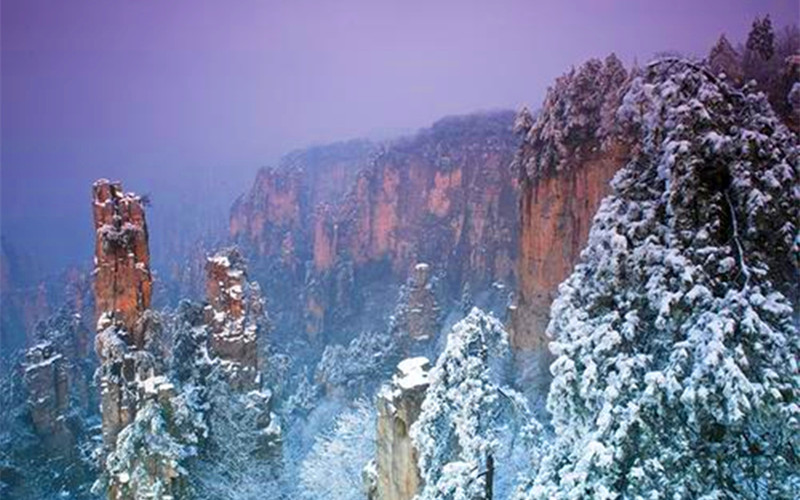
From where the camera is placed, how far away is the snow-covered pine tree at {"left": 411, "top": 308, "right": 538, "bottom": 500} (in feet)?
31.0

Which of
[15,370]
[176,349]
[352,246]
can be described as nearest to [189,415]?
[176,349]

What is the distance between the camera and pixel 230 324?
27.8 meters

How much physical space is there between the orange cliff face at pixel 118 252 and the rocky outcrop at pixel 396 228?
31.7 m

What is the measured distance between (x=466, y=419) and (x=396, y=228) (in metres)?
55.5

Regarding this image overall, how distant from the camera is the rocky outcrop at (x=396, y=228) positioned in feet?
182

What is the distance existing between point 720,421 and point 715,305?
1043mm

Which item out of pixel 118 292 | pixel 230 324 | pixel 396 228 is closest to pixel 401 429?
pixel 118 292

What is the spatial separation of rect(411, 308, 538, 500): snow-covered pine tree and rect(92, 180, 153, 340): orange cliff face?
17.9m

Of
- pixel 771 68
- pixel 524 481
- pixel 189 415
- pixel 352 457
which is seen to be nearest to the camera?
pixel 524 481

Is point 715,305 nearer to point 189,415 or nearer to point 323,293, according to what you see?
point 189,415

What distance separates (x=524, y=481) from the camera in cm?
772

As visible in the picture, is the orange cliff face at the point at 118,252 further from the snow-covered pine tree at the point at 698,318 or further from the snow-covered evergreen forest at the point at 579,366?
the snow-covered pine tree at the point at 698,318

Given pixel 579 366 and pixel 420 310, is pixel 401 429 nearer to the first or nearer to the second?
pixel 579 366

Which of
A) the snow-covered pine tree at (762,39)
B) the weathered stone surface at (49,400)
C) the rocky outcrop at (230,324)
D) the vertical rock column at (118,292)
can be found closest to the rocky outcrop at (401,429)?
the vertical rock column at (118,292)
